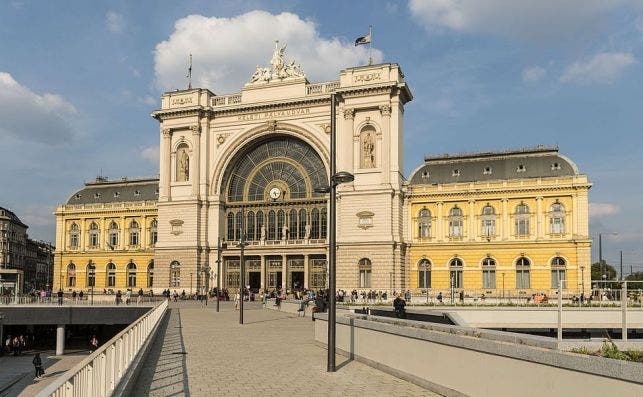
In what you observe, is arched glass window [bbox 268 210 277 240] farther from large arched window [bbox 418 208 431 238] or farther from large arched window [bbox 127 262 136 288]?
large arched window [bbox 127 262 136 288]

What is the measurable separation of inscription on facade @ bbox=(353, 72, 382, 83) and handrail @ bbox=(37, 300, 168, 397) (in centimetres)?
5494

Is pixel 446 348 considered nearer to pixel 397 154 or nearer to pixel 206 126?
pixel 397 154

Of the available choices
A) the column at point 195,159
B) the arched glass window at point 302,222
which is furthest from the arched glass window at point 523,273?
the column at point 195,159

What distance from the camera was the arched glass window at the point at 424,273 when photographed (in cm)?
6959

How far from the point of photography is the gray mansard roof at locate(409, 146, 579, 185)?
6844 cm

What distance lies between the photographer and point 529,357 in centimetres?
1092

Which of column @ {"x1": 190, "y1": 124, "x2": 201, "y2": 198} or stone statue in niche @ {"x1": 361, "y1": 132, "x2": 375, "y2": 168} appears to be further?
column @ {"x1": 190, "y1": 124, "x2": 201, "y2": 198}

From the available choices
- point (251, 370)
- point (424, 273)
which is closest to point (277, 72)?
point (424, 273)

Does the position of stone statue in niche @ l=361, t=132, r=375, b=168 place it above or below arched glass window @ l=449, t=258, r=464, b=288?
above

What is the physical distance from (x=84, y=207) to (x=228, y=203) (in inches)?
1036

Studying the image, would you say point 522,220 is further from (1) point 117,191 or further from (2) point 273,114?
(1) point 117,191

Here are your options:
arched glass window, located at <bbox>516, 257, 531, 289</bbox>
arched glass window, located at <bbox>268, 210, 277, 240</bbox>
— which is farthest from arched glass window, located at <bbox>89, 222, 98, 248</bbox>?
arched glass window, located at <bbox>516, 257, 531, 289</bbox>

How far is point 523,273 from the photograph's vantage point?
217 feet

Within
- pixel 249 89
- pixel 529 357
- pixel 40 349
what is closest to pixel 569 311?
pixel 529 357
